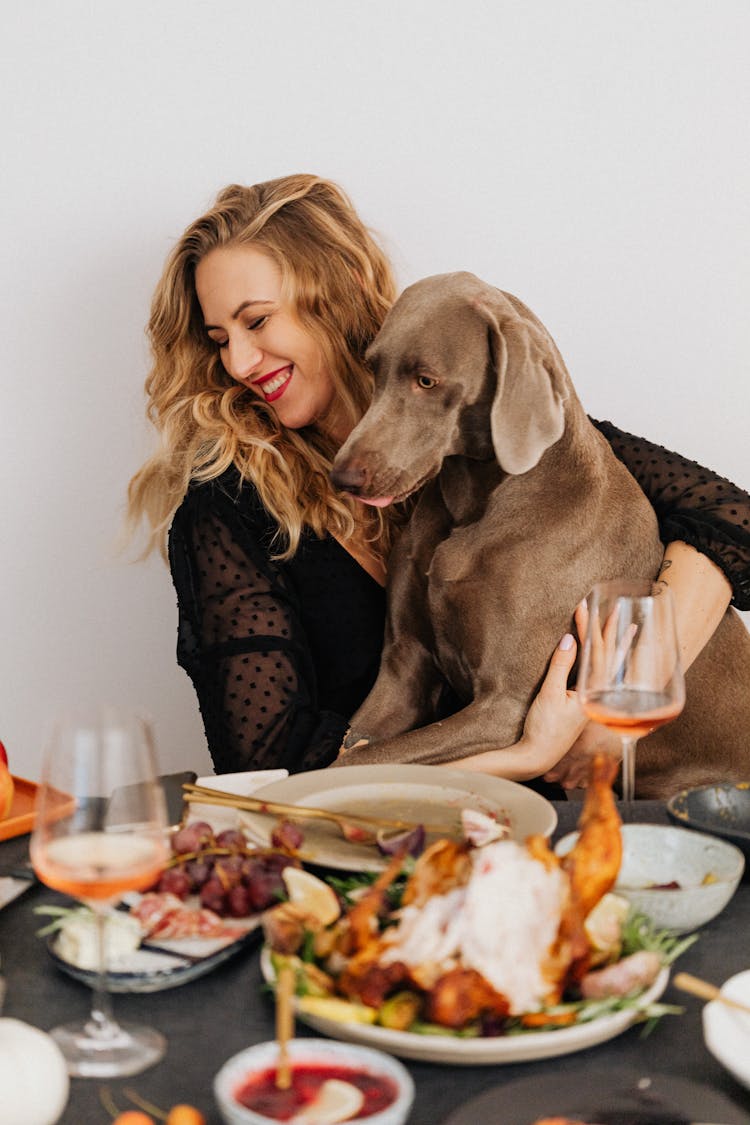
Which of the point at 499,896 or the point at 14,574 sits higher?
the point at 499,896

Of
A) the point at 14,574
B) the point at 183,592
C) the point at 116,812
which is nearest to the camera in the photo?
the point at 116,812

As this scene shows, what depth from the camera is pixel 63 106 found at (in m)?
2.74

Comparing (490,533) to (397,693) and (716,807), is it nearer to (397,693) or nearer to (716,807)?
(397,693)

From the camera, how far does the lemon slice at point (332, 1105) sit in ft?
2.56

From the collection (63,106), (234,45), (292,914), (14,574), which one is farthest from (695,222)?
(292,914)

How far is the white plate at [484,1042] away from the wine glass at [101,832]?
0.46ft

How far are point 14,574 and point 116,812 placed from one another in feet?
7.03

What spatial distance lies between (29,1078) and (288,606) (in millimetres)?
1512

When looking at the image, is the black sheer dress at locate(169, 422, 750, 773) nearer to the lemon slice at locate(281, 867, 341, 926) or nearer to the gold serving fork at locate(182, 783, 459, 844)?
the gold serving fork at locate(182, 783, 459, 844)

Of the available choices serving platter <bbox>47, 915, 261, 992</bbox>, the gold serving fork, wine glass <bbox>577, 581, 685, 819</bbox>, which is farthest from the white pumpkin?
wine glass <bbox>577, 581, 685, 819</bbox>

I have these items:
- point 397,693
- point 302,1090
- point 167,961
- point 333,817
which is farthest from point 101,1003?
point 397,693

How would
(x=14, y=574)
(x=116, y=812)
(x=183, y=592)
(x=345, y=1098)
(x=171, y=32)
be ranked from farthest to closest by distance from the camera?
(x=14, y=574), (x=171, y=32), (x=183, y=592), (x=116, y=812), (x=345, y=1098)

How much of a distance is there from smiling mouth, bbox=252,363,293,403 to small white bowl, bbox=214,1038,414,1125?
1.65m

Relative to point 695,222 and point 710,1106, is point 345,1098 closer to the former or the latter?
point 710,1106
